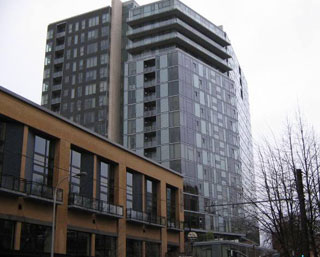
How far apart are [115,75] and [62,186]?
70.1 metres

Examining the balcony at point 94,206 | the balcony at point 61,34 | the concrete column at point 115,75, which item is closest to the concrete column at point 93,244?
the balcony at point 94,206

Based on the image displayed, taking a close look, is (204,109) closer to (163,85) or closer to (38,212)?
(163,85)

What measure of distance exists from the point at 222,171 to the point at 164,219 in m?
38.5

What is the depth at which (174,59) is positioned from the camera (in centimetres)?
8975

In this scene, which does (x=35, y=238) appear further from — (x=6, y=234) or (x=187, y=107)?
(x=187, y=107)

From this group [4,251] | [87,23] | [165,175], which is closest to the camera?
[4,251]

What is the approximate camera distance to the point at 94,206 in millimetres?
41031

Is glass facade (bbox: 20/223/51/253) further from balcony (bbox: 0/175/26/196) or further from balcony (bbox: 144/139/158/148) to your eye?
balcony (bbox: 144/139/158/148)

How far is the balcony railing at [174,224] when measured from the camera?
55.5m

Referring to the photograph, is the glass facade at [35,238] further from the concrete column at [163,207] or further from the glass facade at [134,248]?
the concrete column at [163,207]

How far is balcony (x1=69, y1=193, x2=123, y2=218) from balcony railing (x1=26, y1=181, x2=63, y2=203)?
1711 millimetres

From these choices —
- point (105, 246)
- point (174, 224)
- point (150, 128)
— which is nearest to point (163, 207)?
point (174, 224)

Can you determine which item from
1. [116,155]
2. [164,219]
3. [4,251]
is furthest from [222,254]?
[4,251]

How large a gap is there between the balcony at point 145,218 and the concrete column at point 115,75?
46457 mm
